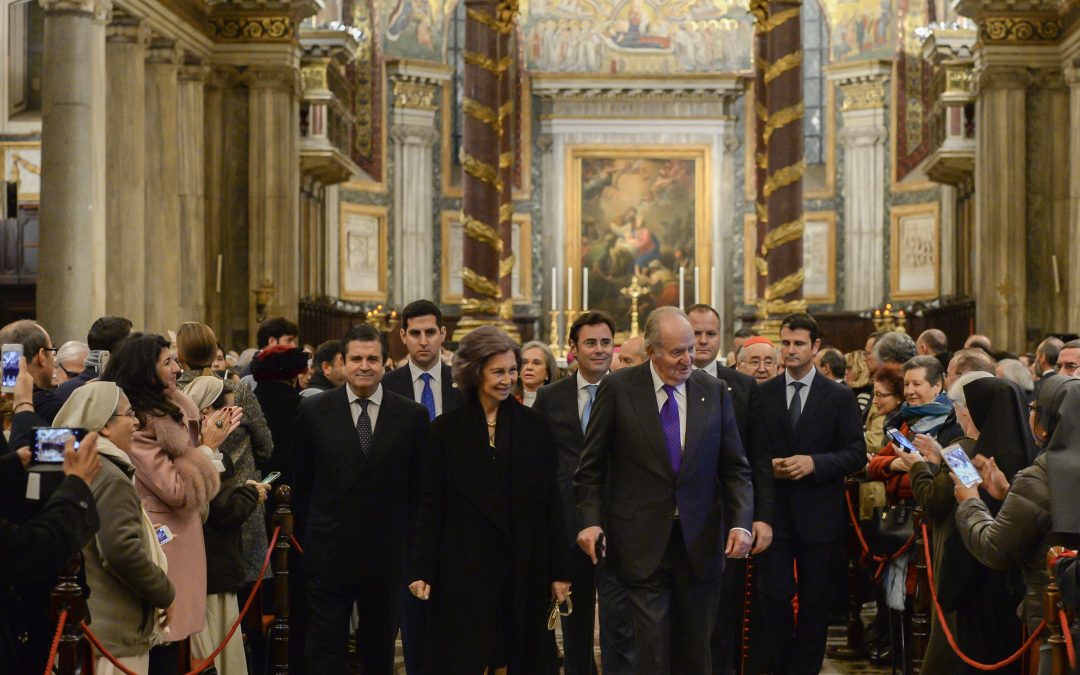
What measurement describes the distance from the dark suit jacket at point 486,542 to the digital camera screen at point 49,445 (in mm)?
1846

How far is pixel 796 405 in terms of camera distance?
27.0 feet

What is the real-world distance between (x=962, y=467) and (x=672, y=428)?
1288 mm

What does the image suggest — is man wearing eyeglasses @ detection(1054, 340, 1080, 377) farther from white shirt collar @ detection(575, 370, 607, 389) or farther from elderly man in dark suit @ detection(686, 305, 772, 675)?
white shirt collar @ detection(575, 370, 607, 389)

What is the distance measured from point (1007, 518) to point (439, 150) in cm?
2364

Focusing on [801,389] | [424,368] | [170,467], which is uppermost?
[424,368]

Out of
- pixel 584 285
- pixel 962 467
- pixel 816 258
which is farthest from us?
pixel 816 258

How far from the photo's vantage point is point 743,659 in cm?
798

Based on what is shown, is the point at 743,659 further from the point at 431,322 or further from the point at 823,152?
the point at 823,152

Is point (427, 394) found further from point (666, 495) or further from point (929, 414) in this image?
point (929, 414)

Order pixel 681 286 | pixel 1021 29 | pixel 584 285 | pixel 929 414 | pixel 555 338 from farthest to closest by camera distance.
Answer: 1. pixel 681 286
2. pixel 584 285
3. pixel 555 338
4. pixel 1021 29
5. pixel 929 414

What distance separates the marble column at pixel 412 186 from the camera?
28.2 meters

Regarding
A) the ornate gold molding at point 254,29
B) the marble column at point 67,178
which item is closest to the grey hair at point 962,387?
the marble column at point 67,178

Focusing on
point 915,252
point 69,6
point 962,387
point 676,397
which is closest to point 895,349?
point 962,387

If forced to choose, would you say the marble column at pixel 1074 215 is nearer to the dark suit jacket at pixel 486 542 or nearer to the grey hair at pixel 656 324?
the grey hair at pixel 656 324
